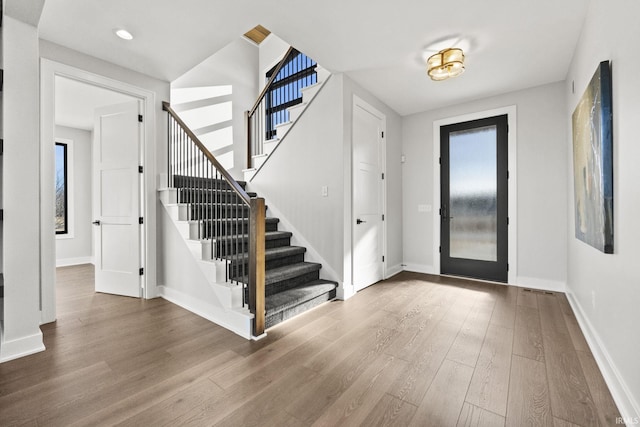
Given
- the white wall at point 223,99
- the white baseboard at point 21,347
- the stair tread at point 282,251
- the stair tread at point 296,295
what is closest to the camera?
the white baseboard at point 21,347

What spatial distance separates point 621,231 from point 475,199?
276 cm

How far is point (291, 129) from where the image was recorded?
4035mm

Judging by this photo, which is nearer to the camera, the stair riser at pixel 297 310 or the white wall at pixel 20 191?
the white wall at pixel 20 191

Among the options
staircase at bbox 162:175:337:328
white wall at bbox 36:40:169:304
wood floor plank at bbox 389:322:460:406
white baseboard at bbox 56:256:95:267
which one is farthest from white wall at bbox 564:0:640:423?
white baseboard at bbox 56:256:95:267

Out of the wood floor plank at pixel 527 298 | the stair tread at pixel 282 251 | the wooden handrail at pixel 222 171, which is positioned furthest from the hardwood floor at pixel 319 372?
the wooden handrail at pixel 222 171

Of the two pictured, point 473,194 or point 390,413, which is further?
point 473,194

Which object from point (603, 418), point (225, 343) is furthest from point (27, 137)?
point (603, 418)

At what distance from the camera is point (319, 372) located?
6.36ft

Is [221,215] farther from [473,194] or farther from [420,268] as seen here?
[473,194]

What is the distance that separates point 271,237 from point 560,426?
9.99 feet

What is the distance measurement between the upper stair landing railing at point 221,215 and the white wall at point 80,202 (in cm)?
396

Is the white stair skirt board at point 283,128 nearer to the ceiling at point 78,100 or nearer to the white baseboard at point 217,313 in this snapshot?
the ceiling at point 78,100

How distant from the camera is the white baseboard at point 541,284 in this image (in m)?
3.69

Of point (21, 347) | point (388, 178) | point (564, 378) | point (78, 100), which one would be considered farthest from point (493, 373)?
point (78, 100)
